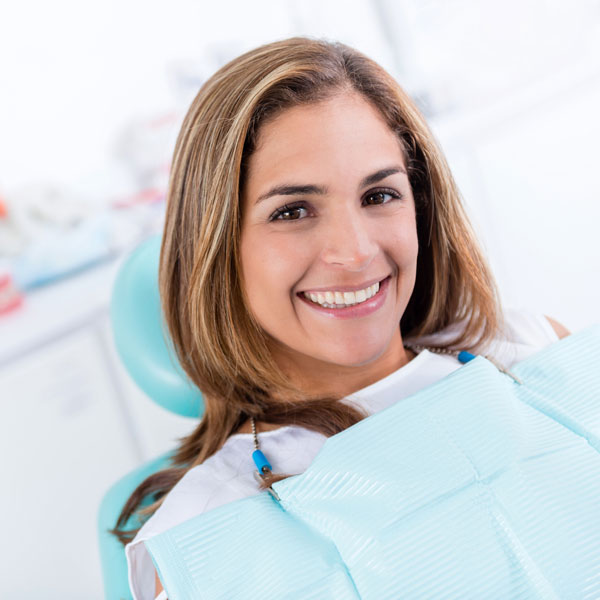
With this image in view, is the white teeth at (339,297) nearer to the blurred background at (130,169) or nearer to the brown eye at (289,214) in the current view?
the brown eye at (289,214)

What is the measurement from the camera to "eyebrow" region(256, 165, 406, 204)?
851mm

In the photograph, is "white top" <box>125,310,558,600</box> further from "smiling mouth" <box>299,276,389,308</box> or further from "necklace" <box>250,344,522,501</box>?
"smiling mouth" <box>299,276,389,308</box>

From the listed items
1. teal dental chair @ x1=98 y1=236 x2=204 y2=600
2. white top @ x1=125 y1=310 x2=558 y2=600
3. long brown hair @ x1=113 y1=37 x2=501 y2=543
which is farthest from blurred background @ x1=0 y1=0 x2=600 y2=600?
white top @ x1=125 y1=310 x2=558 y2=600

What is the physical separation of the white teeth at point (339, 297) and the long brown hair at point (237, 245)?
0.34 ft

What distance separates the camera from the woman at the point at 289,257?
0.86m

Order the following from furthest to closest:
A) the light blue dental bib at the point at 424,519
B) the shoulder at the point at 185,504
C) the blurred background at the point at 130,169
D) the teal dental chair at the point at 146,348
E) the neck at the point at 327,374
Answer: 1. the blurred background at the point at 130,169
2. the teal dental chair at the point at 146,348
3. the neck at the point at 327,374
4. the shoulder at the point at 185,504
5. the light blue dental bib at the point at 424,519

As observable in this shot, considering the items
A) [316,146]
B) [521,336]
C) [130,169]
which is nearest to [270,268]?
[316,146]

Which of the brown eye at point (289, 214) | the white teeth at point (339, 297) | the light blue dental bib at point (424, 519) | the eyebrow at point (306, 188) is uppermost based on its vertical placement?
the eyebrow at point (306, 188)

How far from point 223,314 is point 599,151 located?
1888 millimetres

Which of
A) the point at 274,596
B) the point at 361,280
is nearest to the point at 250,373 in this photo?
the point at 361,280

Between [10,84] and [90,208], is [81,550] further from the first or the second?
[10,84]

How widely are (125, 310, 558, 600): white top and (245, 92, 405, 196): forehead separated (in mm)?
295

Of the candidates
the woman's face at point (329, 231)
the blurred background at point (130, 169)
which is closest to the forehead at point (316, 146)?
the woman's face at point (329, 231)

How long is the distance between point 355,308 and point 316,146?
0.20 metres
